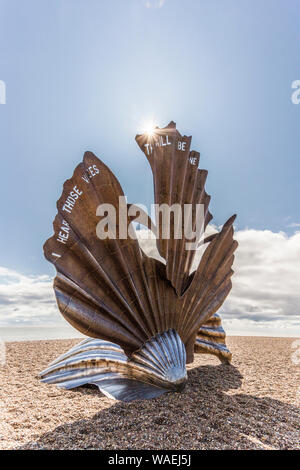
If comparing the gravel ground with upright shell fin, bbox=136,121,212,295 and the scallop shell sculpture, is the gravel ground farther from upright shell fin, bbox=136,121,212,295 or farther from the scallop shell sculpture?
upright shell fin, bbox=136,121,212,295

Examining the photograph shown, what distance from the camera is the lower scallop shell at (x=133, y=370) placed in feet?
14.5

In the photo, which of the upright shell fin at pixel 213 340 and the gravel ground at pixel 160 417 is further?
the upright shell fin at pixel 213 340

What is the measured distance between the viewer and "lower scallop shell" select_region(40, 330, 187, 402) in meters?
4.43

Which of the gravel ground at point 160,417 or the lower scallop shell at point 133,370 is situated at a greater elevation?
the lower scallop shell at point 133,370

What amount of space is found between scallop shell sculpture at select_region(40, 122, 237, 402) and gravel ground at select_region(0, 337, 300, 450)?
340mm

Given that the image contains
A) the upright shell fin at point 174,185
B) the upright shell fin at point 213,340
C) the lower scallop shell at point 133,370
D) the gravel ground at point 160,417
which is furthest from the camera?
the upright shell fin at point 213,340

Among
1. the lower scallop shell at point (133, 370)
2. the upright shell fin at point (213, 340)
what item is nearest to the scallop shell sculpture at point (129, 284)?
the lower scallop shell at point (133, 370)

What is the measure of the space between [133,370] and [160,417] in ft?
3.81

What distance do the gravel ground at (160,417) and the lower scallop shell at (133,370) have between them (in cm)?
18

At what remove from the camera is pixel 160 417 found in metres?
3.77

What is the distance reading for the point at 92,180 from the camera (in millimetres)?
4613
